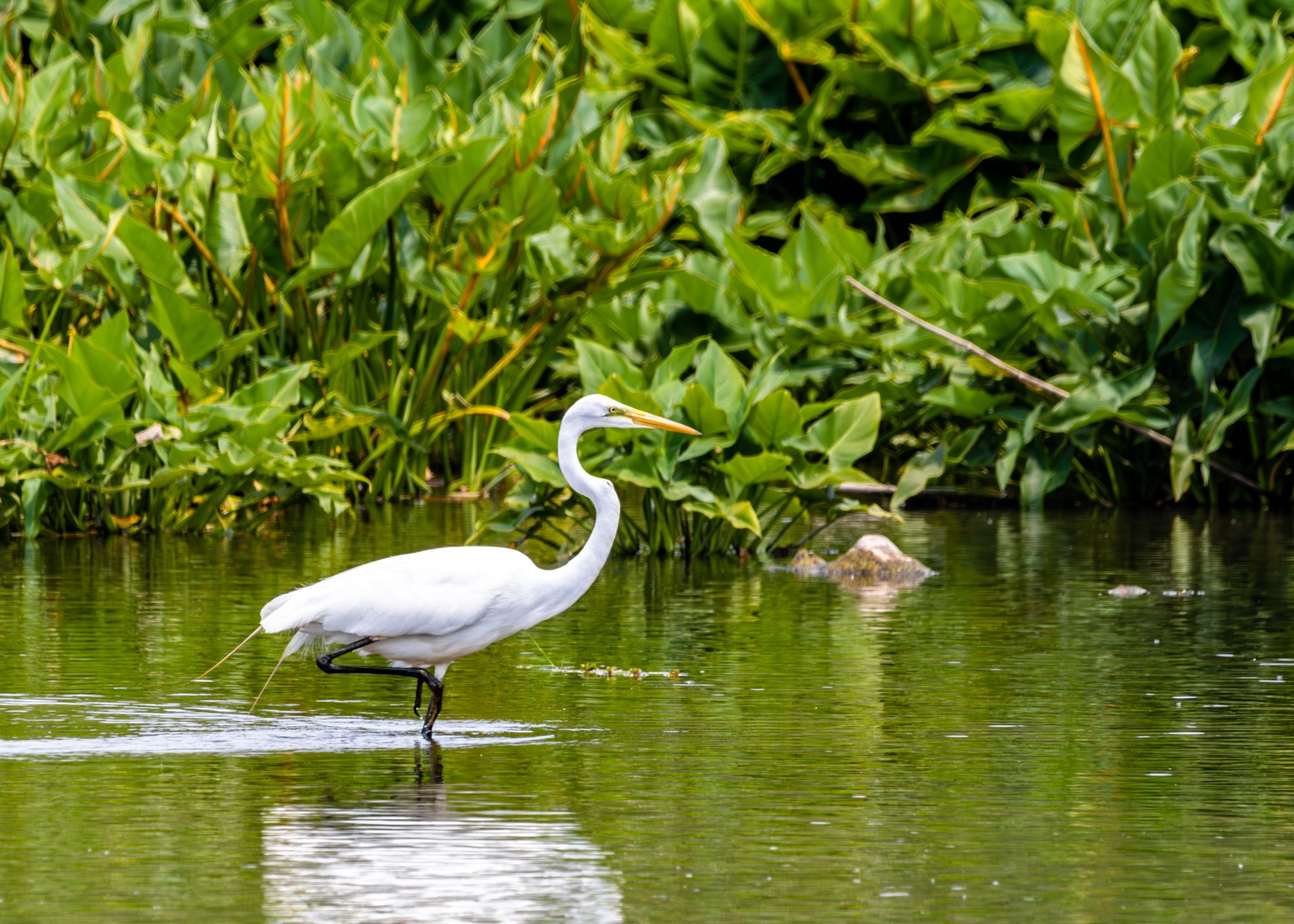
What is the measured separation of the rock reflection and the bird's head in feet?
6.44

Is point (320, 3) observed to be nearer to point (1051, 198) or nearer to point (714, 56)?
point (714, 56)

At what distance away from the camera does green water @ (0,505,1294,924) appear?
4.56 metres

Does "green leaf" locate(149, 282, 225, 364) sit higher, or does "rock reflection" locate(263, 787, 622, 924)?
"green leaf" locate(149, 282, 225, 364)

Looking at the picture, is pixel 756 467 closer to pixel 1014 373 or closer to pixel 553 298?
pixel 1014 373

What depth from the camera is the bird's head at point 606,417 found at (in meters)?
7.14

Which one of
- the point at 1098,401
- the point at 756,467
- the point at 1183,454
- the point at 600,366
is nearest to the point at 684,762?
the point at 756,467

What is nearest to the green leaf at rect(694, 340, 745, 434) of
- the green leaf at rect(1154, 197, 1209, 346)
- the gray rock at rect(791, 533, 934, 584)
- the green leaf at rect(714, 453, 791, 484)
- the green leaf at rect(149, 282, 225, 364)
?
the green leaf at rect(714, 453, 791, 484)

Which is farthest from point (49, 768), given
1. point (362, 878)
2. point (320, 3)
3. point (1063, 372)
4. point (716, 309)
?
point (320, 3)

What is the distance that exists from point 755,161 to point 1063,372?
18.9 feet

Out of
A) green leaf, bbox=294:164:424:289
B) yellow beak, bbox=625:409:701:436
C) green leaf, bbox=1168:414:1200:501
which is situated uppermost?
green leaf, bbox=294:164:424:289

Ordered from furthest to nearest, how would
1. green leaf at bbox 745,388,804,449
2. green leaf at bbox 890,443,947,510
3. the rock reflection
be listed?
green leaf at bbox 890,443,947,510 < green leaf at bbox 745,388,804,449 < the rock reflection

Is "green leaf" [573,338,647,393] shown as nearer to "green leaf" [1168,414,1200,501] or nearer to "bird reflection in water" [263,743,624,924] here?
"green leaf" [1168,414,1200,501]

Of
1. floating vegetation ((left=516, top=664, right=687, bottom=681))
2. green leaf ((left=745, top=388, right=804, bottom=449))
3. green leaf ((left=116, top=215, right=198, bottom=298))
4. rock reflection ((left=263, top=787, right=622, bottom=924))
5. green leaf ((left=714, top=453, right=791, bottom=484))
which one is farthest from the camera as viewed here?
green leaf ((left=116, top=215, right=198, bottom=298))

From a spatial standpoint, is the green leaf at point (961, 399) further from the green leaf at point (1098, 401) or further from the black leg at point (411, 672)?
the black leg at point (411, 672)
